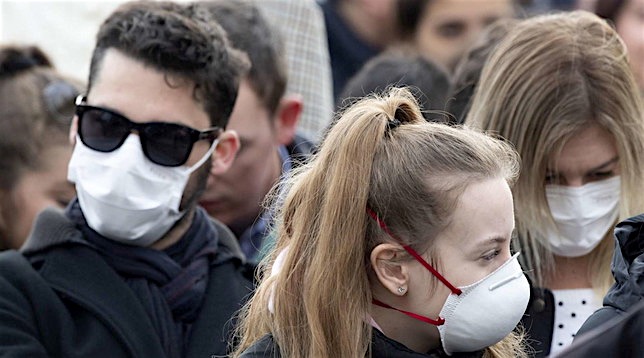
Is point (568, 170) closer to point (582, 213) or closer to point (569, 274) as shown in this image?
point (582, 213)

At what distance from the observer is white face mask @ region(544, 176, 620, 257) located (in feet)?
11.3

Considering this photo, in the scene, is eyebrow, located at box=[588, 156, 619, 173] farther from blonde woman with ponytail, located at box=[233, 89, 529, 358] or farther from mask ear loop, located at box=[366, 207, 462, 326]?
mask ear loop, located at box=[366, 207, 462, 326]

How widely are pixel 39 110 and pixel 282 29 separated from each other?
156 cm

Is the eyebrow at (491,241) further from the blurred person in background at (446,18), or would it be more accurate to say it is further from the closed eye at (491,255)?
the blurred person in background at (446,18)

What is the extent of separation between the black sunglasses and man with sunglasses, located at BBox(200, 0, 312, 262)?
1026mm

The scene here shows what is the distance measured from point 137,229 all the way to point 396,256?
988 millimetres

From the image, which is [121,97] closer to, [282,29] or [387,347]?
[387,347]

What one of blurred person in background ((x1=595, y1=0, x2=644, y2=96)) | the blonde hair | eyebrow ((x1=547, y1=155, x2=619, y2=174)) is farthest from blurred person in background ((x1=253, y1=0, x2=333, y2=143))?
eyebrow ((x1=547, y1=155, x2=619, y2=174))

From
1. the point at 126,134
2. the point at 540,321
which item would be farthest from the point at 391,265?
the point at 126,134

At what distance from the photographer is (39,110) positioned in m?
4.86

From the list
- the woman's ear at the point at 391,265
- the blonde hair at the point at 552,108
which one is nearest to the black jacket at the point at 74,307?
the woman's ear at the point at 391,265

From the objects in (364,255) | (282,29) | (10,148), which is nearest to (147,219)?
(364,255)

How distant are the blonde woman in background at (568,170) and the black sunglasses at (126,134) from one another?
90cm

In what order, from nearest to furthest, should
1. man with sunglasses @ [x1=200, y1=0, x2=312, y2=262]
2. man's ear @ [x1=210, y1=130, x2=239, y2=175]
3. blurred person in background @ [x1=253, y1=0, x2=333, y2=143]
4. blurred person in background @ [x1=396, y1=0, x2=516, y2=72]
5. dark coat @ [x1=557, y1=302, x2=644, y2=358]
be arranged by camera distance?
1. dark coat @ [x1=557, y1=302, x2=644, y2=358]
2. man's ear @ [x1=210, y1=130, x2=239, y2=175]
3. man with sunglasses @ [x1=200, y1=0, x2=312, y2=262]
4. blurred person in background @ [x1=253, y1=0, x2=333, y2=143]
5. blurred person in background @ [x1=396, y1=0, x2=516, y2=72]
